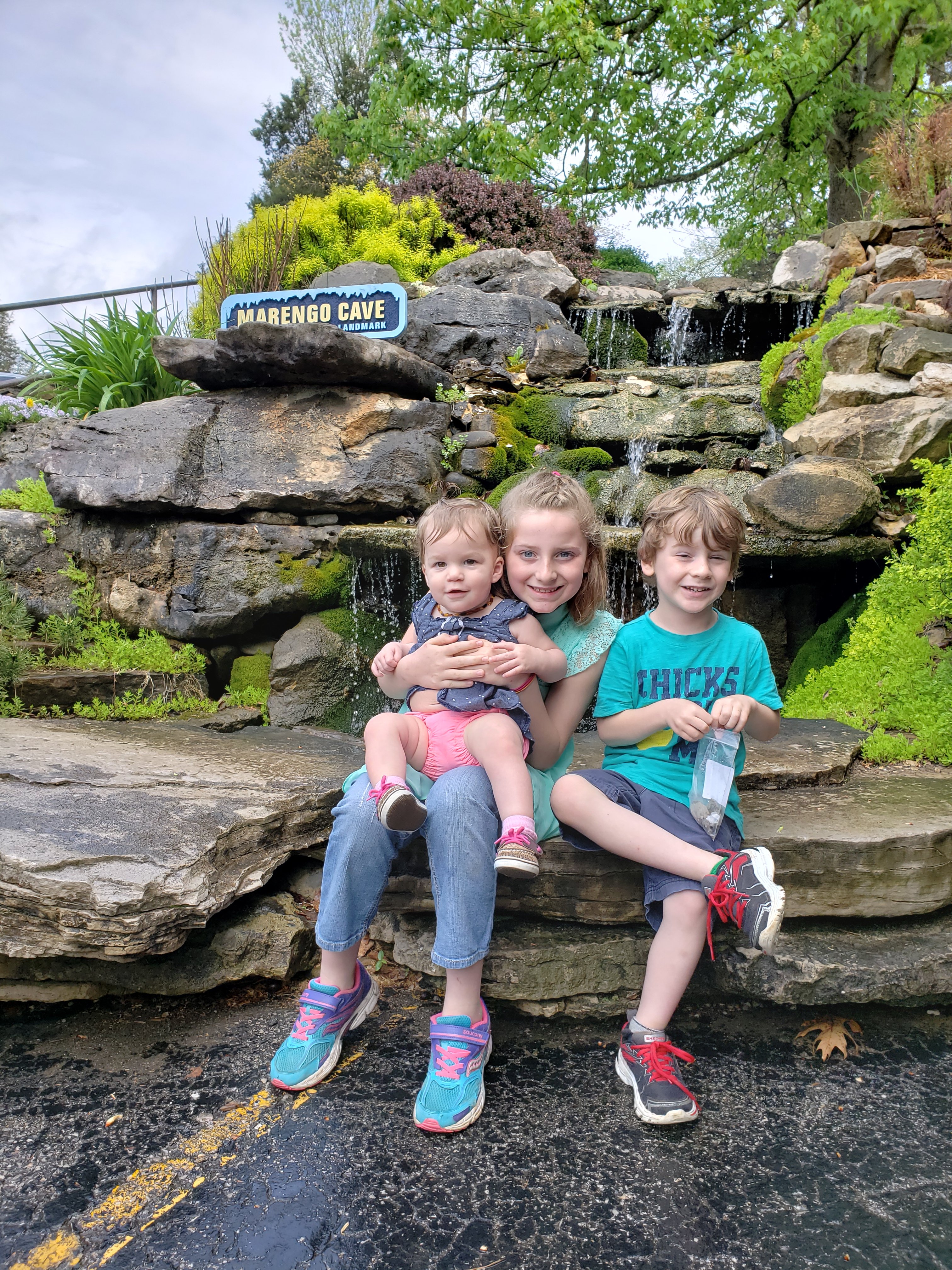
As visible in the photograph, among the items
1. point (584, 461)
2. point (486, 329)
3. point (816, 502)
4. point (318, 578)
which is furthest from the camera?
point (486, 329)

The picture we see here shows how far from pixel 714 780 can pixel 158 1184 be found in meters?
1.64

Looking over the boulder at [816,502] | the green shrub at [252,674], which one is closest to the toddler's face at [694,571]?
the boulder at [816,502]

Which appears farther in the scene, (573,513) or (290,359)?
(290,359)

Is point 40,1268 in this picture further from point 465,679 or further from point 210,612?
point 210,612

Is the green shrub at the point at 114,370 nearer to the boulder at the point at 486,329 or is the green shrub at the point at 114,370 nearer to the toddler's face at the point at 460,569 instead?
the boulder at the point at 486,329

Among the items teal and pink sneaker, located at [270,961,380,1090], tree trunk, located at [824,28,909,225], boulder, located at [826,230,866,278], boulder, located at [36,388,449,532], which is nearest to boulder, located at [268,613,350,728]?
boulder, located at [36,388,449,532]

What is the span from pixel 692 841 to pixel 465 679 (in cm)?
76

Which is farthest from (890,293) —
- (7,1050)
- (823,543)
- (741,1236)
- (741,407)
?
(7,1050)

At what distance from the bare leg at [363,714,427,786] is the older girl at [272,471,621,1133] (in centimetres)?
8

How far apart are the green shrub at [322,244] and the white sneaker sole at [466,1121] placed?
642 centimetres

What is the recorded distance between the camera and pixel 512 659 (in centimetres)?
219

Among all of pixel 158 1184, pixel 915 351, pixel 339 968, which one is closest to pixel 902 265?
pixel 915 351

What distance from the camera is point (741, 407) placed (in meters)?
6.36

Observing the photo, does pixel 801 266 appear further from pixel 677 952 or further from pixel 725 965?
pixel 677 952
